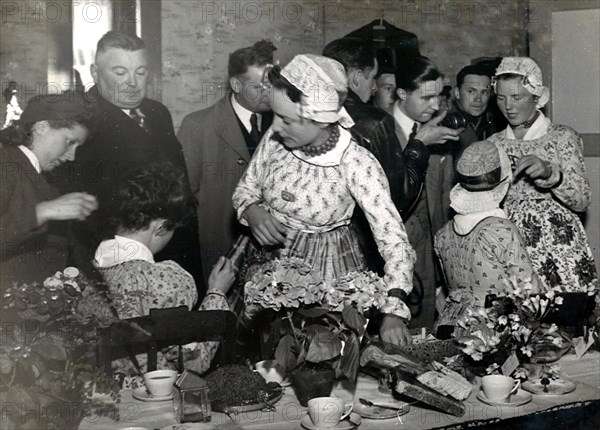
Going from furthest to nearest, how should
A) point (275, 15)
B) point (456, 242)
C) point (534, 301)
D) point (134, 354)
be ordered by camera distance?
1. point (275, 15)
2. point (456, 242)
3. point (134, 354)
4. point (534, 301)

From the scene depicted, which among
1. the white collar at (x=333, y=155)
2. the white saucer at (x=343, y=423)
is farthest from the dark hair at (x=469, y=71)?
the white saucer at (x=343, y=423)

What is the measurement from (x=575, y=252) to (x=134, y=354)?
2363mm

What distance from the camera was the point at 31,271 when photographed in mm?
3635

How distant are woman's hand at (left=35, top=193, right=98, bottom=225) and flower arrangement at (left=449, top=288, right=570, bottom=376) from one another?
173 cm

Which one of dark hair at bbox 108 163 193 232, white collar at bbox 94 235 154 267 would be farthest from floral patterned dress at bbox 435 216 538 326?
white collar at bbox 94 235 154 267

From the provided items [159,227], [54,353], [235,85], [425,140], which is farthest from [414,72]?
[54,353]

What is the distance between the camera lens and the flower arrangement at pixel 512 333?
3119 millimetres

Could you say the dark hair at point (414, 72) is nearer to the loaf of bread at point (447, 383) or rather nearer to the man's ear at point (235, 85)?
the man's ear at point (235, 85)

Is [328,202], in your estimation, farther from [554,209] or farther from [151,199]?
[554,209]

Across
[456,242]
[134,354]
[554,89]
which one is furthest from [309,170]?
[554,89]

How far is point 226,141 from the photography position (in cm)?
407

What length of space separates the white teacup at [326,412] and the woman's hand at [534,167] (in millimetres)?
2009

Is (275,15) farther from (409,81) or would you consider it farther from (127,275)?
(127,275)

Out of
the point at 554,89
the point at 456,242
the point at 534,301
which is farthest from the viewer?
the point at 554,89
